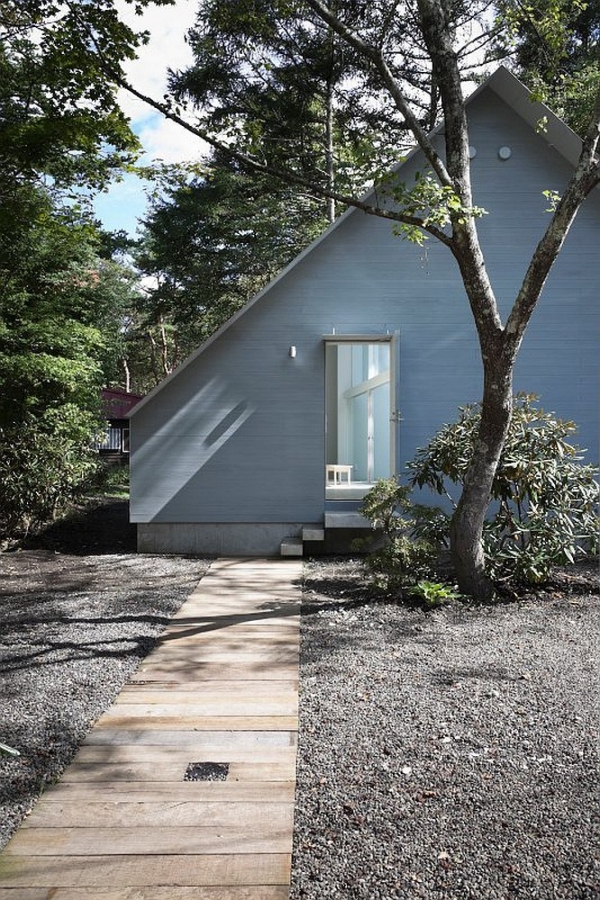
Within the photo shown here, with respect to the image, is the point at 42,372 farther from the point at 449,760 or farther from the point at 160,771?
the point at 449,760

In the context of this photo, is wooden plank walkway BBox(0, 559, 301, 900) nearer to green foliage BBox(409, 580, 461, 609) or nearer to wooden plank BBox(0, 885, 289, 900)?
wooden plank BBox(0, 885, 289, 900)

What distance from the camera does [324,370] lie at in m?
8.52

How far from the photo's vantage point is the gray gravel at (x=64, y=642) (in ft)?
10.2

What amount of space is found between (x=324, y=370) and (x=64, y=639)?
461cm

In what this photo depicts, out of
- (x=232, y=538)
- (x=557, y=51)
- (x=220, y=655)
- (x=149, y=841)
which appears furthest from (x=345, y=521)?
(x=149, y=841)

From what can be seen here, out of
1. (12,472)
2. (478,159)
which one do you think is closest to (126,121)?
(478,159)

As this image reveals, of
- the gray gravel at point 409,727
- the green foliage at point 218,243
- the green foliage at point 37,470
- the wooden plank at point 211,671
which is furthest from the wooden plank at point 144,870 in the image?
the green foliage at point 218,243

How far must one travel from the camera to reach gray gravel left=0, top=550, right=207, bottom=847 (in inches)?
122

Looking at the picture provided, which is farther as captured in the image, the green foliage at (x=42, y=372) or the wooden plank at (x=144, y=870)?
the green foliage at (x=42, y=372)

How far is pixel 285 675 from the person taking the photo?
4.21m

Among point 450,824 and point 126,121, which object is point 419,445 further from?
point 450,824

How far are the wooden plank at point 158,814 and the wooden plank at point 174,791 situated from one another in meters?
0.02

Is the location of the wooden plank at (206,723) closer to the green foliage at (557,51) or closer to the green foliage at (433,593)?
the green foliage at (433,593)

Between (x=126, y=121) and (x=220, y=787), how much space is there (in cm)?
626
